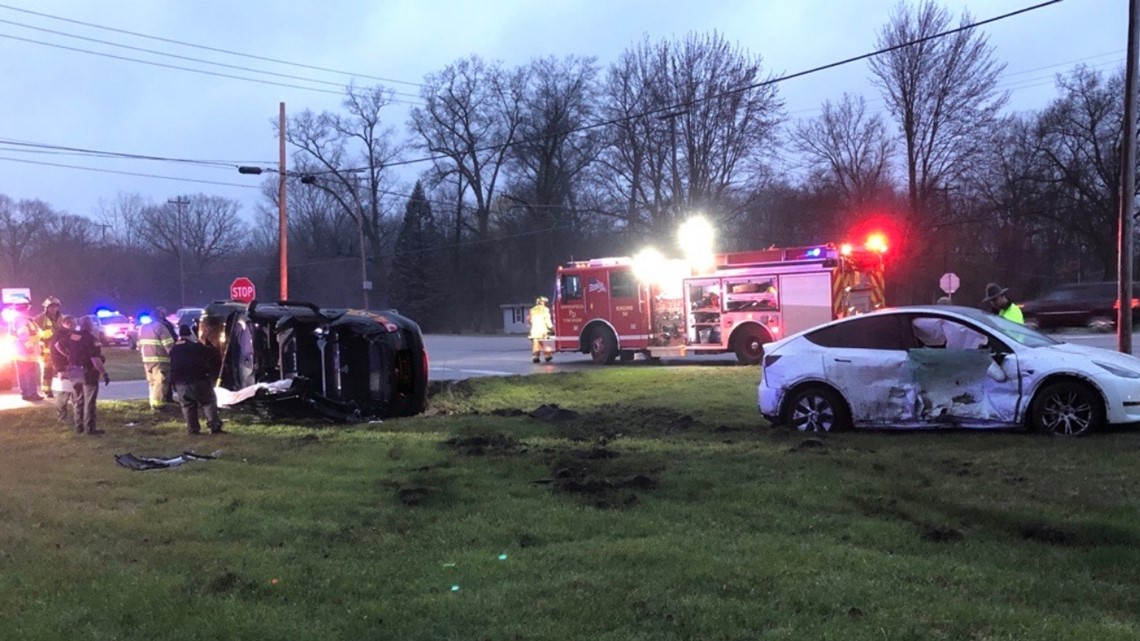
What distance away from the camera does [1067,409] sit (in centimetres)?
856

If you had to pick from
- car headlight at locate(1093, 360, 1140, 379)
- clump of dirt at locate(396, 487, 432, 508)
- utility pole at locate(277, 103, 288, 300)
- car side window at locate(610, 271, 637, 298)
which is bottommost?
clump of dirt at locate(396, 487, 432, 508)

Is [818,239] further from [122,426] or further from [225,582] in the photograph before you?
[225,582]

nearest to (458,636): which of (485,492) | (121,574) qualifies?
(121,574)

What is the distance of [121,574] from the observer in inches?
201

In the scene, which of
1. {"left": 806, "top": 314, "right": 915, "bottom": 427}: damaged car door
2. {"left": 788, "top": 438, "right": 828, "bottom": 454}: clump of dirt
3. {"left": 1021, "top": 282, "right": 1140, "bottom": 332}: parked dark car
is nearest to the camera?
{"left": 788, "top": 438, "right": 828, "bottom": 454}: clump of dirt

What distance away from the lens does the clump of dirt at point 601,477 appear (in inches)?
269

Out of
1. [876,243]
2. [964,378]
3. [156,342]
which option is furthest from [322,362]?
[876,243]

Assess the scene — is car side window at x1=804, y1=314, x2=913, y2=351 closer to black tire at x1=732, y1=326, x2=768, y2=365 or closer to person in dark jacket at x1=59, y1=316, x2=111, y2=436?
person in dark jacket at x1=59, y1=316, x2=111, y2=436

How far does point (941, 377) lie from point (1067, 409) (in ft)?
3.75

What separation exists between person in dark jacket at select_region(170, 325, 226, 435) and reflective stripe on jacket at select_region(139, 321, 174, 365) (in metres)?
2.86

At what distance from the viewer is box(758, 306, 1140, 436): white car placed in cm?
852

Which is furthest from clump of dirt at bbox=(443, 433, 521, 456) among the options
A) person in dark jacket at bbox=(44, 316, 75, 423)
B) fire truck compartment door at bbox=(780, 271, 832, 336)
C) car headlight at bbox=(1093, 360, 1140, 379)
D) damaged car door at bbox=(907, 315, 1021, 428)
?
fire truck compartment door at bbox=(780, 271, 832, 336)

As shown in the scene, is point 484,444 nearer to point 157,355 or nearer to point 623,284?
point 157,355

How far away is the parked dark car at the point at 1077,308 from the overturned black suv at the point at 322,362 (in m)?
27.4
